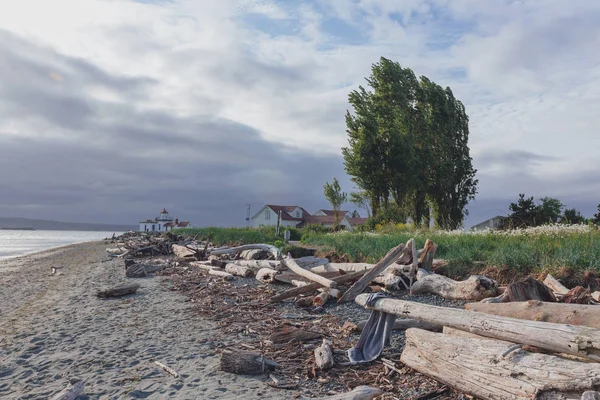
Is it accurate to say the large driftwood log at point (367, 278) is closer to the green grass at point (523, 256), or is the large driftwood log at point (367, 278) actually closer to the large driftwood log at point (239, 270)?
the green grass at point (523, 256)

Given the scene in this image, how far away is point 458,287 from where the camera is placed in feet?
30.0

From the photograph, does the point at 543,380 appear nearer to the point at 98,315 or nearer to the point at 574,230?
the point at 98,315

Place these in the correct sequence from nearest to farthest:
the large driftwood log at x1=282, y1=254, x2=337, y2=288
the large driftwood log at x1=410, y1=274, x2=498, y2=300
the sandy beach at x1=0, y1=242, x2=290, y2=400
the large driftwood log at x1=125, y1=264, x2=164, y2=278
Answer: the sandy beach at x1=0, y1=242, x2=290, y2=400 < the large driftwood log at x1=410, y1=274, x2=498, y2=300 < the large driftwood log at x1=282, y1=254, x2=337, y2=288 < the large driftwood log at x1=125, y1=264, x2=164, y2=278

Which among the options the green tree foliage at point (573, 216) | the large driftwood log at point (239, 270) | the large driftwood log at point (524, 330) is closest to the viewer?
the large driftwood log at point (524, 330)

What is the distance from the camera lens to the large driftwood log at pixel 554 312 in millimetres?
4549

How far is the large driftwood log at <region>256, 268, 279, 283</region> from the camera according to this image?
42.0 ft

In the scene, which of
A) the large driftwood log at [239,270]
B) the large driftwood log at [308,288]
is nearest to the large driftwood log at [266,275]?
the large driftwood log at [239,270]

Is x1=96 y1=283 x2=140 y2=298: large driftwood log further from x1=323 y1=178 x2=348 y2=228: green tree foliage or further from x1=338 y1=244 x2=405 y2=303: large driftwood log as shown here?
x1=323 y1=178 x2=348 y2=228: green tree foliage

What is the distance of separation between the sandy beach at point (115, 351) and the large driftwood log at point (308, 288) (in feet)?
6.46

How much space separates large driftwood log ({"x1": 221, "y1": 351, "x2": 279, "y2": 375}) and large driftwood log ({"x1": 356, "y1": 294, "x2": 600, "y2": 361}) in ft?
6.26

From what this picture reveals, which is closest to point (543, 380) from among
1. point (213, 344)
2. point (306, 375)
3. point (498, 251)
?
point (306, 375)

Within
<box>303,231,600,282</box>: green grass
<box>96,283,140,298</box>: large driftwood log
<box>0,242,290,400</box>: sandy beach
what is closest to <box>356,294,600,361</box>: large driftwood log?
<box>0,242,290,400</box>: sandy beach

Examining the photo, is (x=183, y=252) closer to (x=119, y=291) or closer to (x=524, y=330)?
(x=119, y=291)

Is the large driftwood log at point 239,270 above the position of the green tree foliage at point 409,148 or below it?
below
